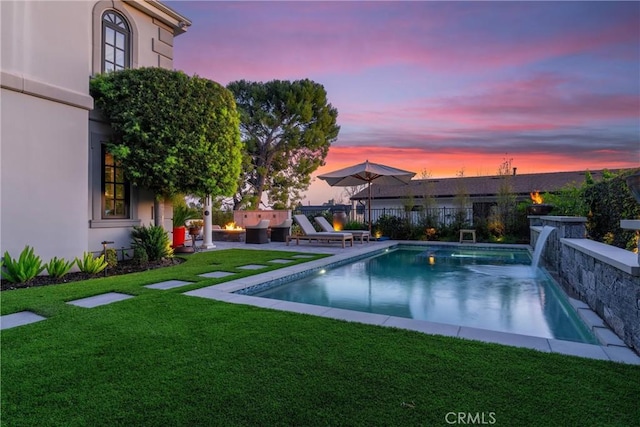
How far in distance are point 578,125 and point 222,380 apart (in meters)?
15.6

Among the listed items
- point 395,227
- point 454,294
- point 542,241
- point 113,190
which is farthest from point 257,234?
point 542,241

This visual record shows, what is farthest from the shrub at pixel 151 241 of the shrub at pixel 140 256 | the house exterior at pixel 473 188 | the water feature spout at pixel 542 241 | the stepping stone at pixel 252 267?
the house exterior at pixel 473 188

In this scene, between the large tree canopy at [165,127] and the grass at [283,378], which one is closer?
the grass at [283,378]

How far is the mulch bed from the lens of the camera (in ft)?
18.0

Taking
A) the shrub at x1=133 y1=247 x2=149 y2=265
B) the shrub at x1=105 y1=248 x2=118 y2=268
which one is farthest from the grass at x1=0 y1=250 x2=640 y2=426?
the shrub at x1=133 y1=247 x2=149 y2=265

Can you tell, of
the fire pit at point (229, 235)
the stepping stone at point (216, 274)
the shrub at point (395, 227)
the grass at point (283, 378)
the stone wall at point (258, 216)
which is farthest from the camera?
the stone wall at point (258, 216)

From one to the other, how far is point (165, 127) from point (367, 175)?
8.89 metres

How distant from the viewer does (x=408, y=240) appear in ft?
47.4

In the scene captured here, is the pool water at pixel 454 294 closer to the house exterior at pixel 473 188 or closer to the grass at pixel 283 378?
the grass at pixel 283 378

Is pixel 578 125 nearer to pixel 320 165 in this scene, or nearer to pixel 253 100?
pixel 320 165

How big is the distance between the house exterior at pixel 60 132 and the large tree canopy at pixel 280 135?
13.2 metres

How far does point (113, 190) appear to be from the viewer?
8.09m

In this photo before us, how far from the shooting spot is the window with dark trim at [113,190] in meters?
7.87

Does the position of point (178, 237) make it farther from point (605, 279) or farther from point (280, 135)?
point (280, 135)
